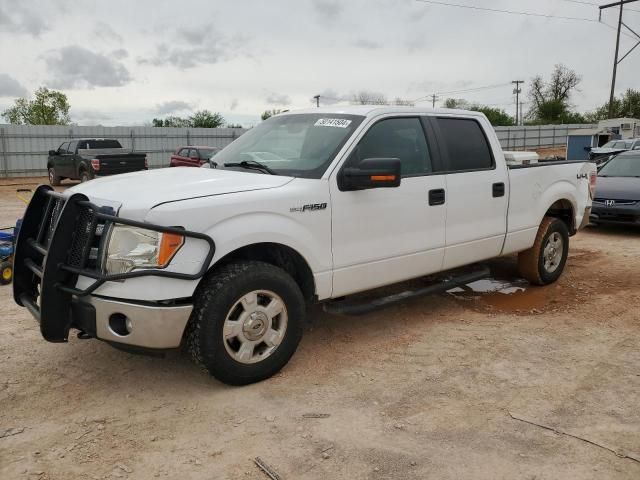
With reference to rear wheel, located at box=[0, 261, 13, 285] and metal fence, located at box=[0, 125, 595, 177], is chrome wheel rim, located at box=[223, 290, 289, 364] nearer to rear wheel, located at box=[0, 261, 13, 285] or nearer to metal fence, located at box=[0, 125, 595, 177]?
rear wheel, located at box=[0, 261, 13, 285]

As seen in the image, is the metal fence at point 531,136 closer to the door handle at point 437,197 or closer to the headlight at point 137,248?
the door handle at point 437,197

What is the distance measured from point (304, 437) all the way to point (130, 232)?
61.2 inches

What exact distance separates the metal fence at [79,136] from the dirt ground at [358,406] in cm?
2380

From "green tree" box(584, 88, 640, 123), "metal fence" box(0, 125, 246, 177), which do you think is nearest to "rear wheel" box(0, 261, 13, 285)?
"metal fence" box(0, 125, 246, 177)

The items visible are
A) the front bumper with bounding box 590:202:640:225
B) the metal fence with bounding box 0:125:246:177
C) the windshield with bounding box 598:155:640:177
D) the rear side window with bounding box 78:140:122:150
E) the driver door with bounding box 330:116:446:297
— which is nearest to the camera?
the driver door with bounding box 330:116:446:297

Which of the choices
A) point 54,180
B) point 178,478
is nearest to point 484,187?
point 178,478

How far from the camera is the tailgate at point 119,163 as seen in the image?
17.9 meters

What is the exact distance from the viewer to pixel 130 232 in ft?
11.2

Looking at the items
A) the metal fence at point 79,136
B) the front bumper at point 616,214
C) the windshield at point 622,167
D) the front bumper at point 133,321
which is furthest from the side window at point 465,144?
the metal fence at point 79,136

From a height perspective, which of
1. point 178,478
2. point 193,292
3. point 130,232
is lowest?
point 178,478

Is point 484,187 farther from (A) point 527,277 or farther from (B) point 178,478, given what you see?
(B) point 178,478

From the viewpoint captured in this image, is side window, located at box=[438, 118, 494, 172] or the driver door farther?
side window, located at box=[438, 118, 494, 172]

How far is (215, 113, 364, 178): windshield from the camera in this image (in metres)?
4.27

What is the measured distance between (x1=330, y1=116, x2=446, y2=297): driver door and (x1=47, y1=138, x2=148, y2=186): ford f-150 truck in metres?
14.6
